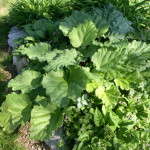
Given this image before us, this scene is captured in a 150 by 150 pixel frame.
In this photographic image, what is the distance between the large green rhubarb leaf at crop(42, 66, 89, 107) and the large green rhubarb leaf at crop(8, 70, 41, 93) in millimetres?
298

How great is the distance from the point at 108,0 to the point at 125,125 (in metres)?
2.43

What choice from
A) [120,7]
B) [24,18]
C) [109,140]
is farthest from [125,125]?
[24,18]

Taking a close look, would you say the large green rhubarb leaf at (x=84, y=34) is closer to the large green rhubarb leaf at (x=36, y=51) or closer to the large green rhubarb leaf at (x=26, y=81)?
the large green rhubarb leaf at (x=36, y=51)

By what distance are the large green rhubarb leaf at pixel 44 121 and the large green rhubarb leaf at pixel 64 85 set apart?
10.8 inches

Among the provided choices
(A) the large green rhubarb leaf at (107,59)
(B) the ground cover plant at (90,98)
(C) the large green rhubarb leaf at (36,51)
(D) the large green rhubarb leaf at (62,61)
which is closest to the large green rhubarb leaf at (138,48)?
(B) the ground cover plant at (90,98)

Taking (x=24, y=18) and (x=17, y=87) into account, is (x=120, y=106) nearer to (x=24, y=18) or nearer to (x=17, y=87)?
(x=17, y=87)

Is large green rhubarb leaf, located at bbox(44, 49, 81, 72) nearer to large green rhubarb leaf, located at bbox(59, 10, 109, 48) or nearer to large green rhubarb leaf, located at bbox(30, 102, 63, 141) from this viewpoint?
large green rhubarb leaf, located at bbox(59, 10, 109, 48)

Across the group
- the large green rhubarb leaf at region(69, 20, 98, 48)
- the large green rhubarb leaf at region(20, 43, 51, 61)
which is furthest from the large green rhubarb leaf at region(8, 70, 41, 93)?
the large green rhubarb leaf at region(69, 20, 98, 48)

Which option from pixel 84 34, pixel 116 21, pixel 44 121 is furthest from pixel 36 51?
pixel 116 21

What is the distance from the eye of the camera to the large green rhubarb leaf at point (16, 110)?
2.25 metres

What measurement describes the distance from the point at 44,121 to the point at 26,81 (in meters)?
0.56

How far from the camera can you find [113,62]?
6.70ft

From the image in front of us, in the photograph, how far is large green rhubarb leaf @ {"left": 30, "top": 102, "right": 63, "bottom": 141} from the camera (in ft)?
6.69

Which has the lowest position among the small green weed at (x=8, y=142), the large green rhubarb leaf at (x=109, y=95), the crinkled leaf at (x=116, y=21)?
the small green weed at (x=8, y=142)
